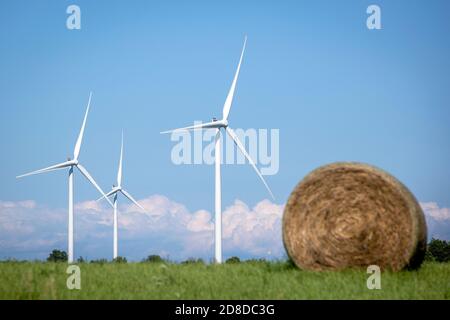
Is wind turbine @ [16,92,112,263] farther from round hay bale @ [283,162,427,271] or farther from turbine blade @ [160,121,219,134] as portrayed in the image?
round hay bale @ [283,162,427,271]

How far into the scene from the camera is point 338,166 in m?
16.3

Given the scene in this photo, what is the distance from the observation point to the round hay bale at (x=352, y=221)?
1548cm

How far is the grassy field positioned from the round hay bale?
0.56 metres

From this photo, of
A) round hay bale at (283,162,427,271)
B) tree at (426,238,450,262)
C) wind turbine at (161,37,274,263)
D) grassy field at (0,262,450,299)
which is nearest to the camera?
grassy field at (0,262,450,299)

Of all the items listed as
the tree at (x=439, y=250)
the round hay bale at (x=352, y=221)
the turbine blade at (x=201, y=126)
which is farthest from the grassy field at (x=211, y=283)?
the tree at (x=439, y=250)

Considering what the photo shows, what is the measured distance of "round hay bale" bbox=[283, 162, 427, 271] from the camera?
15.5 meters

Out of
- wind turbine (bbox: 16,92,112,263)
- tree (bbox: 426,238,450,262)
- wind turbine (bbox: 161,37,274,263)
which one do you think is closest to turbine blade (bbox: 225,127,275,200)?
wind turbine (bbox: 161,37,274,263)

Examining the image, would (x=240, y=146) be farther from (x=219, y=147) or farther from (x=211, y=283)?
Result: (x=211, y=283)

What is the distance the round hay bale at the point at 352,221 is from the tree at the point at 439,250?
28.3m

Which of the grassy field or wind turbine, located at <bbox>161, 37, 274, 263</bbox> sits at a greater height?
wind turbine, located at <bbox>161, 37, 274, 263</bbox>

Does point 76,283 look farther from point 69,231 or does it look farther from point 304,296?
point 69,231
